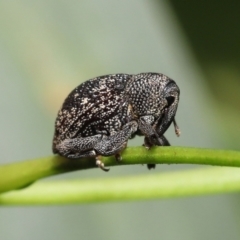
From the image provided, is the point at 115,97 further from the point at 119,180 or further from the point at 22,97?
the point at 22,97

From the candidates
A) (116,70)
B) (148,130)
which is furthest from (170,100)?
(116,70)

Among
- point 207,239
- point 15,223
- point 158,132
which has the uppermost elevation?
point 158,132

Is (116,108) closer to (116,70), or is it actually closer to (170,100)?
(170,100)

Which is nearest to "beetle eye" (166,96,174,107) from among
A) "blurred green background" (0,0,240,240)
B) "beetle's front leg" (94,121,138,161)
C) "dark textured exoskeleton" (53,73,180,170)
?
"dark textured exoskeleton" (53,73,180,170)

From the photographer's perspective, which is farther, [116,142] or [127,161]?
[116,142]

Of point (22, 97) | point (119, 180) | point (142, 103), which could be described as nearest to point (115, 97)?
point (142, 103)

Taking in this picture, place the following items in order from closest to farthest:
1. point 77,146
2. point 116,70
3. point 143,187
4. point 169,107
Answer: point 77,146, point 169,107, point 143,187, point 116,70

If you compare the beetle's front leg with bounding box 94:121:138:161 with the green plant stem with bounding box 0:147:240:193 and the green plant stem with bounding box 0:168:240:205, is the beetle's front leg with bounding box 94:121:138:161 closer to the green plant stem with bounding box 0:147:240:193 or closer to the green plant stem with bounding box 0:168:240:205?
the green plant stem with bounding box 0:147:240:193
